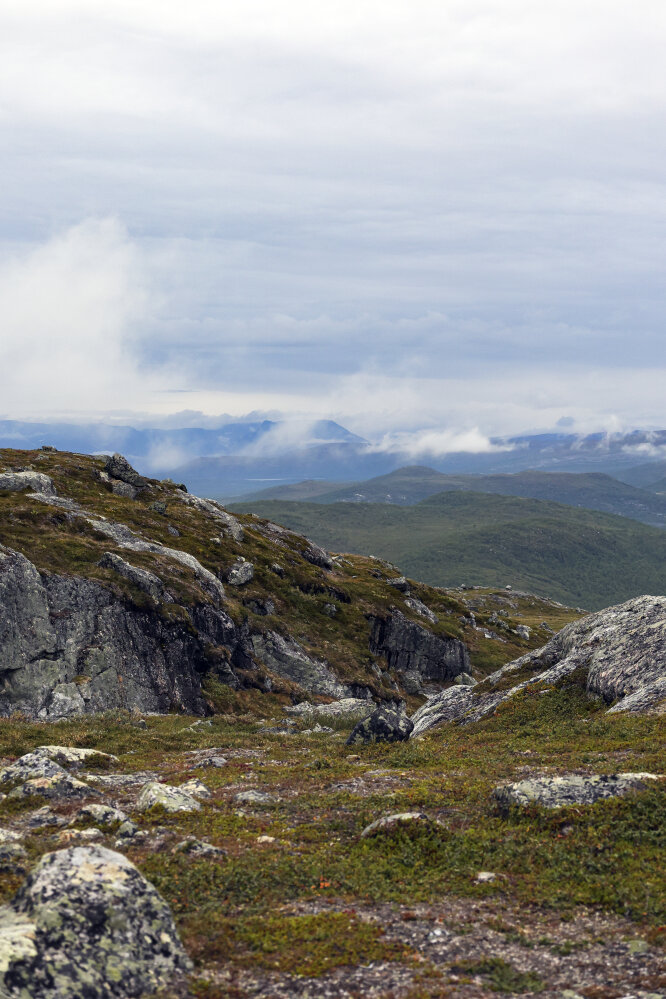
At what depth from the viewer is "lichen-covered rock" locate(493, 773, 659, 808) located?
20.3m

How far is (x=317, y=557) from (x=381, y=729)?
7263 centimetres

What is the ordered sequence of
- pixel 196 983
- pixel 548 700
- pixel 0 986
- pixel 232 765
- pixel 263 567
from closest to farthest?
1. pixel 0 986
2. pixel 196 983
3. pixel 232 765
4. pixel 548 700
5. pixel 263 567

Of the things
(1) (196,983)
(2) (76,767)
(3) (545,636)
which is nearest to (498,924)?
(1) (196,983)

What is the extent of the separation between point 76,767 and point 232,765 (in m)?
6.71

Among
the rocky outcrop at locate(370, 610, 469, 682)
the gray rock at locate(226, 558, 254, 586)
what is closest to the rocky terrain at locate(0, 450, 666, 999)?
the gray rock at locate(226, 558, 254, 586)

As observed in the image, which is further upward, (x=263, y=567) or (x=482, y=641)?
(x=263, y=567)

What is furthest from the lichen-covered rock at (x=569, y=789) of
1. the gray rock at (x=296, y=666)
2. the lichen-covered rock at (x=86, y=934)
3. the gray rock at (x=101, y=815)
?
the gray rock at (x=296, y=666)

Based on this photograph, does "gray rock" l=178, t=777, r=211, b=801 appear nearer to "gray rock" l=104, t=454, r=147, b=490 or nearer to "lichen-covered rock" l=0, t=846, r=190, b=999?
"lichen-covered rock" l=0, t=846, r=190, b=999

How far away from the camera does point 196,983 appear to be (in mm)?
12484

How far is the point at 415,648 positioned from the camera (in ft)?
306

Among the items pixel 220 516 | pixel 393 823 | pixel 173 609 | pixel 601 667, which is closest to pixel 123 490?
pixel 220 516

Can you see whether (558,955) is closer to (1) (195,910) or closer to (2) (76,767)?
(1) (195,910)

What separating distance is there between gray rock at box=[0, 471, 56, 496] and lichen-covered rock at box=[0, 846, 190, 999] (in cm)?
6513

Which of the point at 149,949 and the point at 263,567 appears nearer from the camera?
the point at 149,949
